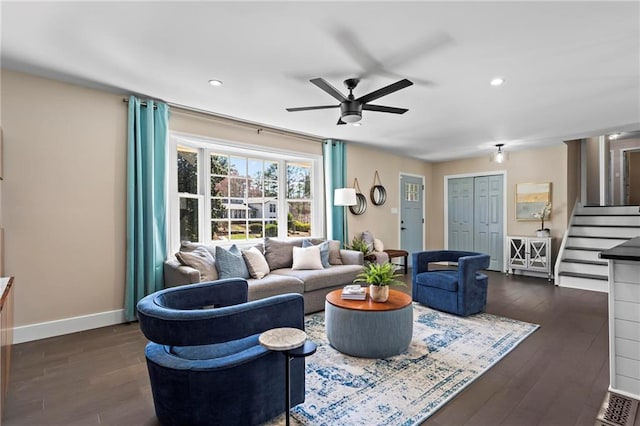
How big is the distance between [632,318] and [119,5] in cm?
379

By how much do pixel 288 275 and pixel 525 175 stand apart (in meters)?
5.31

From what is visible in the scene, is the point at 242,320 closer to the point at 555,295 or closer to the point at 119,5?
the point at 119,5

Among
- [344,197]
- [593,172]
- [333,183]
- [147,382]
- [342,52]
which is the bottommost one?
[147,382]

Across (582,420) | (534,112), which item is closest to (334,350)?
(582,420)

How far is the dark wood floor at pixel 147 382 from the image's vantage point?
1.85 m

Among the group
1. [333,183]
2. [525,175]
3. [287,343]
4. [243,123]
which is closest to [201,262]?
[243,123]

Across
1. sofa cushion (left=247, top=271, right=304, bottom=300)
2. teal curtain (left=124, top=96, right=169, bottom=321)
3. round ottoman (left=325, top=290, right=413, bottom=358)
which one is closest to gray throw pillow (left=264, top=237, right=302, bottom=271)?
sofa cushion (left=247, top=271, right=304, bottom=300)

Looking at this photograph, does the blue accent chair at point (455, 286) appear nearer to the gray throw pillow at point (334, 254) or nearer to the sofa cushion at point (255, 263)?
the gray throw pillow at point (334, 254)

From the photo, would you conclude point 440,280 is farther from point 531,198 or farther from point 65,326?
point 65,326

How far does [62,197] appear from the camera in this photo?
3053 millimetres

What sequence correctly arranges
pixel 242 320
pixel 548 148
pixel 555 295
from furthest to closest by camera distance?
pixel 548 148
pixel 555 295
pixel 242 320

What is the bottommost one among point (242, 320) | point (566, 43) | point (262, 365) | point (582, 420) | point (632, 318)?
point (582, 420)

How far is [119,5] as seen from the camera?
191 centimetres

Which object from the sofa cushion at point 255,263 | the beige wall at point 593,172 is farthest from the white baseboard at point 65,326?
the beige wall at point 593,172
